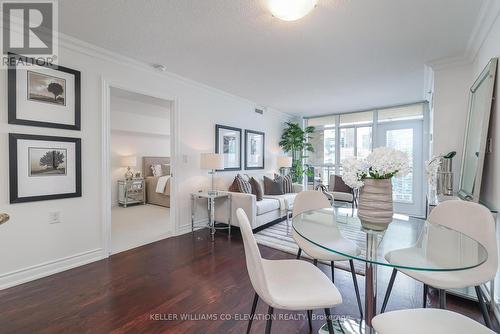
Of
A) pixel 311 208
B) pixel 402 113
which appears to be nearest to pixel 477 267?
pixel 311 208

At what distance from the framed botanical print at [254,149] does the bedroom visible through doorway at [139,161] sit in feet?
5.80

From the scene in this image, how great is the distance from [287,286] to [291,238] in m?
2.21

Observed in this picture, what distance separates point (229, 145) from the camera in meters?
4.38

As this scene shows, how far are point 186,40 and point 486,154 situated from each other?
10.1ft

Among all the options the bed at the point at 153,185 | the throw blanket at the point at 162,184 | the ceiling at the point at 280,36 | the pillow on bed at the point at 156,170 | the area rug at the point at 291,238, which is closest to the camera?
the area rug at the point at 291,238

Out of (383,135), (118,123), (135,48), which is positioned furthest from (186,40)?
(383,135)

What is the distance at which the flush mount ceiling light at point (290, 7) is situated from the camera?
164cm

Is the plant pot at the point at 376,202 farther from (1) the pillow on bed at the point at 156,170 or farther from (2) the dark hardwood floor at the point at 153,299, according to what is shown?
(1) the pillow on bed at the point at 156,170

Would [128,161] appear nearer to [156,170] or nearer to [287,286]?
[156,170]

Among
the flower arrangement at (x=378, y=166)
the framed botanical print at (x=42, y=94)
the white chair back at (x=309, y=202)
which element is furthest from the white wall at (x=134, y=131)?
the flower arrangement at (x=378, y=166)

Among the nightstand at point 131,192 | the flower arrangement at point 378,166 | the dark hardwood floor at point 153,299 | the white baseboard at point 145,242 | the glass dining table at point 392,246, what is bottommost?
the dark hardwood floor at point 153,299

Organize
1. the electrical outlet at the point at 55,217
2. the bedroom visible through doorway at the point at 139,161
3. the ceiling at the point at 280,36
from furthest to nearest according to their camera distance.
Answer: the bedroom visible through doorway at the point at 139,161 → the electrical outlet at the point at 55,217 → the ceiling at the point at 280,36

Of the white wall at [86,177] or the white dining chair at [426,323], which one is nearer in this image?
the white dining chair at [426,323]

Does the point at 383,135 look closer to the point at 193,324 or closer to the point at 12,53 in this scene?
the point at 193,324
